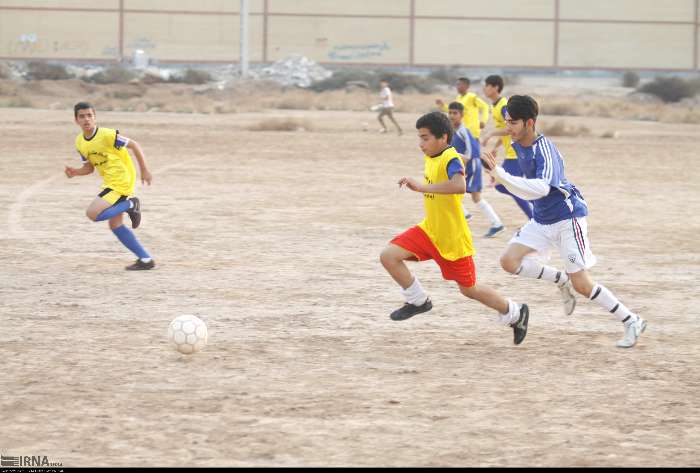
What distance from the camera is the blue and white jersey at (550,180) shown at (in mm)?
8102

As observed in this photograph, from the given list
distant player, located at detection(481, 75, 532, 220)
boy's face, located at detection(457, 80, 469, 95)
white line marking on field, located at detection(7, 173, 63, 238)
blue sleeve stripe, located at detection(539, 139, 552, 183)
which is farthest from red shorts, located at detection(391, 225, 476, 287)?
boy's face, located at detection(457, 80, 469, 95)

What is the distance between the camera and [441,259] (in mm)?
8281

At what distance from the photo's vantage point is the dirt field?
5.97 metres

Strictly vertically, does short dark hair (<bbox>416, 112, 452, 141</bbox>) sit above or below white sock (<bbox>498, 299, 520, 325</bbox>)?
above

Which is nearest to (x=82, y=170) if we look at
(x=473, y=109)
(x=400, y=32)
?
(x=473, y=109)

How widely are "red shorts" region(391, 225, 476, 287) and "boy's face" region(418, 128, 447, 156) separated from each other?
1.85 feet

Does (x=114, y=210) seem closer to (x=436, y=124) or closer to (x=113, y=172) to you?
(x=113, y=172)

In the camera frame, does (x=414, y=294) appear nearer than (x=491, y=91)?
Yes

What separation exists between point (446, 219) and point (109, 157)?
15.1ft

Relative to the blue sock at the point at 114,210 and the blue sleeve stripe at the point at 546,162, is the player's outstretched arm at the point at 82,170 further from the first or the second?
the blue sleeve stripe at the point at 546,162

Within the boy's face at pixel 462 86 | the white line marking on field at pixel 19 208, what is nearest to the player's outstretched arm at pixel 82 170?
the white line marking on field at pixel 19 208

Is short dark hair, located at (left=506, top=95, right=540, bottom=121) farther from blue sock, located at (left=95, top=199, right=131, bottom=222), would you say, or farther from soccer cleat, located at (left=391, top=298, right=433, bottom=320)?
blue sock, located at (left=95, top=199, right=131, bottom=222)

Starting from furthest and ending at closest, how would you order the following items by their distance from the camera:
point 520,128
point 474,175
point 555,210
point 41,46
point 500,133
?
point 41,46, point 474,175, point 500,133, point 555,210, point 520,128

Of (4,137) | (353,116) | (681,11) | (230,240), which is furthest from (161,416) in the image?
(681,11)
